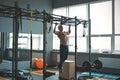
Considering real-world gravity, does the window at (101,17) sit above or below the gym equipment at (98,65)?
above

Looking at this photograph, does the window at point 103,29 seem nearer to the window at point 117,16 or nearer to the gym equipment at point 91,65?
the window at point 117,16

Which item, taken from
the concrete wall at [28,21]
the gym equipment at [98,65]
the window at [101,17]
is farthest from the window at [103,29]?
the concrete wall at [28,21]

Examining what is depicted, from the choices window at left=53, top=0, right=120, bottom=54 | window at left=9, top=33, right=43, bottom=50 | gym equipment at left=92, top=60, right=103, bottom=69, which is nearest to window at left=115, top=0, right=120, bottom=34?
window at left=53, top=0, right=120, bottom=54

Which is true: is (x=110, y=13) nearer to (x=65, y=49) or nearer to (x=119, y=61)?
(x=119, y=61)

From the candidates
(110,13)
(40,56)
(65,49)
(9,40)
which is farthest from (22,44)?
(110,13)

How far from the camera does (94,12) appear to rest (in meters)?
8.22

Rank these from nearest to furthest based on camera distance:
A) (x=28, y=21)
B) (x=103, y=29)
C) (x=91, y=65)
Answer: (x=91, y=65), (x=103, y=29), (x=28, y=21)

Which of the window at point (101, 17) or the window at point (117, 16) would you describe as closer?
the window at point (117, 16)

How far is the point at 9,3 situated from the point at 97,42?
410 centimetres

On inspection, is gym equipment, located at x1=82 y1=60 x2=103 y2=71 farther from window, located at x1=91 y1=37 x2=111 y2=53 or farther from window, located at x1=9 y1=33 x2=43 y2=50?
window, located at x1=9 y1=33 x2=43 y2=50

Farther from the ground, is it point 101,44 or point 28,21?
point 28,21

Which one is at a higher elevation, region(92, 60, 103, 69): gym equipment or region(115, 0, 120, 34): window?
region(115, 0, 120, 34): window

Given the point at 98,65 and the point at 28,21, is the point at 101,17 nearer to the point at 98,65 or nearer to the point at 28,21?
the point at 98,65

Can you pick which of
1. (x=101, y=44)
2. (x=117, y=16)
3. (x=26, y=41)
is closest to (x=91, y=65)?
(x=101, y=44)
